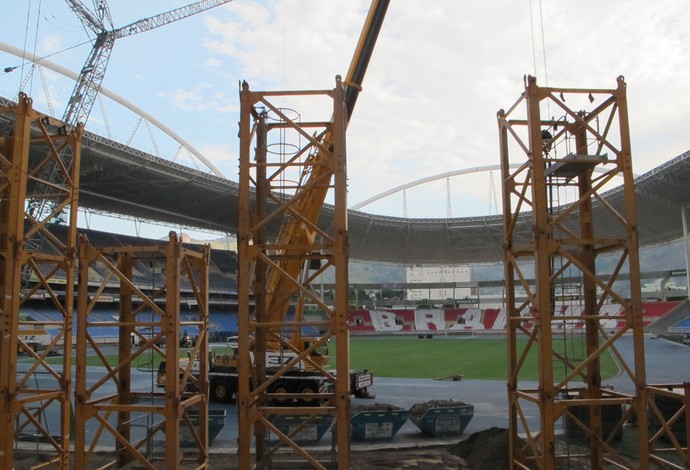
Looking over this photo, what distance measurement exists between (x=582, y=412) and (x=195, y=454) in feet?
29.8

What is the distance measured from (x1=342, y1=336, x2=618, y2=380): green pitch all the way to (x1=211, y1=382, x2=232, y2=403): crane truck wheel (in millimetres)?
8799

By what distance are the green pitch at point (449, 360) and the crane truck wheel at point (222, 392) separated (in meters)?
8.80

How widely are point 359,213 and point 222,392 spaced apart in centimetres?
4513

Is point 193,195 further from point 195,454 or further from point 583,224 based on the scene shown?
point 583,224

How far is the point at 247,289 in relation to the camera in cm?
882

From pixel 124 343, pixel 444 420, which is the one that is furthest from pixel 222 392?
pixel 124 343

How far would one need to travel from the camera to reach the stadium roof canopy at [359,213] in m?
46.8

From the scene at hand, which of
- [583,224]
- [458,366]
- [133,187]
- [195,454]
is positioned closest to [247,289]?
[583,224]

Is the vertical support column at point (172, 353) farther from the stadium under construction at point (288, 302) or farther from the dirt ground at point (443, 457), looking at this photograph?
the dirt ground at point (443, 457)

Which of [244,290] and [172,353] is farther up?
[244,290]

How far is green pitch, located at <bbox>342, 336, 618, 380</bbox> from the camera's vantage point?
3195cm

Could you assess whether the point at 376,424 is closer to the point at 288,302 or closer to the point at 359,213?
the point at 288,302

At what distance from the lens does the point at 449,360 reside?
40500mm

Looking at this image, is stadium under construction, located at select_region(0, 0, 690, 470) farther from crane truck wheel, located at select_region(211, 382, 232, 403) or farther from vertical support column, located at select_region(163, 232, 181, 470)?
crane truck wheel, located at select_region(211, 382, 232, 403)
